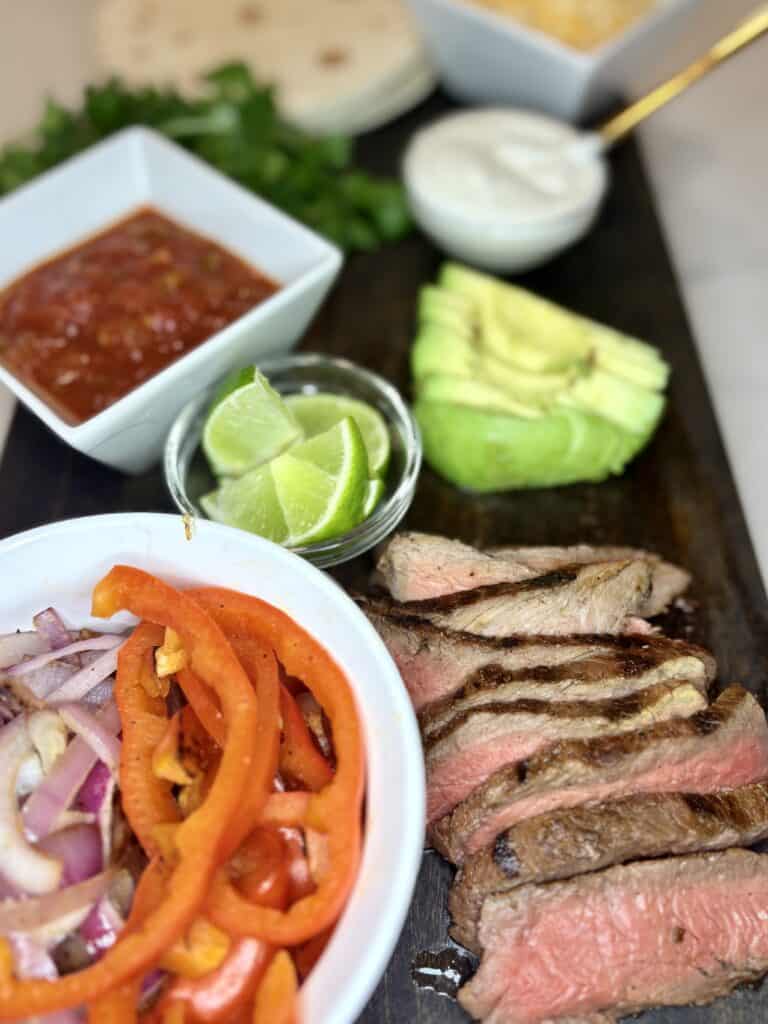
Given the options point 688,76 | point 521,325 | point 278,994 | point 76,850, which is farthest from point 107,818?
point 688,76

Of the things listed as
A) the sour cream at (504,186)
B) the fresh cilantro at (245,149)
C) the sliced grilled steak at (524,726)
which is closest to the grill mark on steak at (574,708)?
the sliced grilled steak at (524,726)

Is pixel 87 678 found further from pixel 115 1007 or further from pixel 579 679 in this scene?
pixel 579 679

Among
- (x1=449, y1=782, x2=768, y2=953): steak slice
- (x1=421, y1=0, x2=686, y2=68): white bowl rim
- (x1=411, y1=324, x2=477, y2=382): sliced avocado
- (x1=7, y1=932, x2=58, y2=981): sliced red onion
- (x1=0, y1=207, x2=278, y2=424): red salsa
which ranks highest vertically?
(x1=421, y1=0, x2=686, y2=68): white bowl rim

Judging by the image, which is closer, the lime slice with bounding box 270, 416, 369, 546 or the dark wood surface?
the dark wood surface

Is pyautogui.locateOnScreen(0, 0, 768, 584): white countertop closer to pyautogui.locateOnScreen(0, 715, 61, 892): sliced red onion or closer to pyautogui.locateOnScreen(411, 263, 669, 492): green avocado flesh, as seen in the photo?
pyautogui.locateOnScreen(411, 263, 669, 492): green avocado flesh

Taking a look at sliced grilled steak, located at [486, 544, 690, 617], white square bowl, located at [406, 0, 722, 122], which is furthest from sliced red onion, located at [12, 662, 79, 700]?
white square bowl, located at [406, 0, 722, 122]

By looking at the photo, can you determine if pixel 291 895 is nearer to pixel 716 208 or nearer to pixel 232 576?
pixel 232 576

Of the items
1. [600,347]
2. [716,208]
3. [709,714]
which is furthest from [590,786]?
[716,208]
